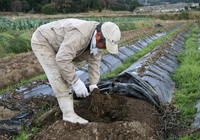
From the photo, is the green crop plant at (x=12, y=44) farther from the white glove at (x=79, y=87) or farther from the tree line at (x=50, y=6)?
the tree line at (x=50, y=6)

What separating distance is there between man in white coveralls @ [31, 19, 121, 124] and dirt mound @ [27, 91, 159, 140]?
0.17m

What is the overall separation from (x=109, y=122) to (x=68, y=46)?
1130 millimetres

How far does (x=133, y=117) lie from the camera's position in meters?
2.39

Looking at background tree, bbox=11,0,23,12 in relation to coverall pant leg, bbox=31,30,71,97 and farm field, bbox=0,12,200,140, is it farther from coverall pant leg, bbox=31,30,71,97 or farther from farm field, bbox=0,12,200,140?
coverall pant leg, bbox=31,30,71,97

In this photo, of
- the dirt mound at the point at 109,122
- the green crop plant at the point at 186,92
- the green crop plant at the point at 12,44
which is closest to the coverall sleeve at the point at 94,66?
the dirt mound at the point at 109,122

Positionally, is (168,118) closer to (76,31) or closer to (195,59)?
(76,31)

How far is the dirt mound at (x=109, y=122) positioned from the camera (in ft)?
6.69

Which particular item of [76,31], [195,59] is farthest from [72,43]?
[195,59]

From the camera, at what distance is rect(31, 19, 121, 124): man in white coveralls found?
1928 millimetres

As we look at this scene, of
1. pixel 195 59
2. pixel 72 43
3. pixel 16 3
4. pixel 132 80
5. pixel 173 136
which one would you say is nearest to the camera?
pixel 72 43

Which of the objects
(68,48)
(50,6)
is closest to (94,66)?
(68,48)

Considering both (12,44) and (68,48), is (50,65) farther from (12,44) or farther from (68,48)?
(12,44)

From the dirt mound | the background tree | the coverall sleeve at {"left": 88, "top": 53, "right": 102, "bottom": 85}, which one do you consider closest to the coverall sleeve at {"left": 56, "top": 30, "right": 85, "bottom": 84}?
the coverall sleeve at {"left": 88, "top": 53, "right": 102, "bottom": 85}

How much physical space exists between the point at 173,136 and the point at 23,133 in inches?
74.7
